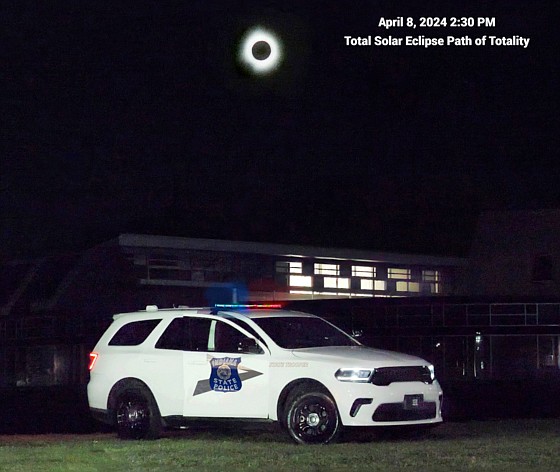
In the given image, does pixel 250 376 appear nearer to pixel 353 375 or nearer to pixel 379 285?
pixel 353 375

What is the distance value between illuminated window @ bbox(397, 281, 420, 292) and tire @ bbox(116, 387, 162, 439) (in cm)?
3855

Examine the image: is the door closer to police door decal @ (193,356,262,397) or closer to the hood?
police door decal @ (193,356,262,397)

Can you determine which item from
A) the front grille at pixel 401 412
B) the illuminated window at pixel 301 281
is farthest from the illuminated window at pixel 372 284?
the front grille at pixel 401 412

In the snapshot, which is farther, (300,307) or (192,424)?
(300,307)

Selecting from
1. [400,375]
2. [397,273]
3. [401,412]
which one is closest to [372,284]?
[397,273]

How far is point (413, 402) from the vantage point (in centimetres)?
1459

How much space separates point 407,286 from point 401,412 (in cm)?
3982

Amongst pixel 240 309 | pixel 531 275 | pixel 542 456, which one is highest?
pixel 531 275

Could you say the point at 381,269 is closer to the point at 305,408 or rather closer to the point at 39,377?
the point at 39,377

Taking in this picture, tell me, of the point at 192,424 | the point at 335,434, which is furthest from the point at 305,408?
the point at 192,424

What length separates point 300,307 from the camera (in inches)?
1682

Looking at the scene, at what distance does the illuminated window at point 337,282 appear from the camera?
173 ft

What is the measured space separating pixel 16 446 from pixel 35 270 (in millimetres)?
40383

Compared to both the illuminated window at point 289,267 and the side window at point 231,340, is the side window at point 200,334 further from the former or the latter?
the illuminated window at point 289,267
